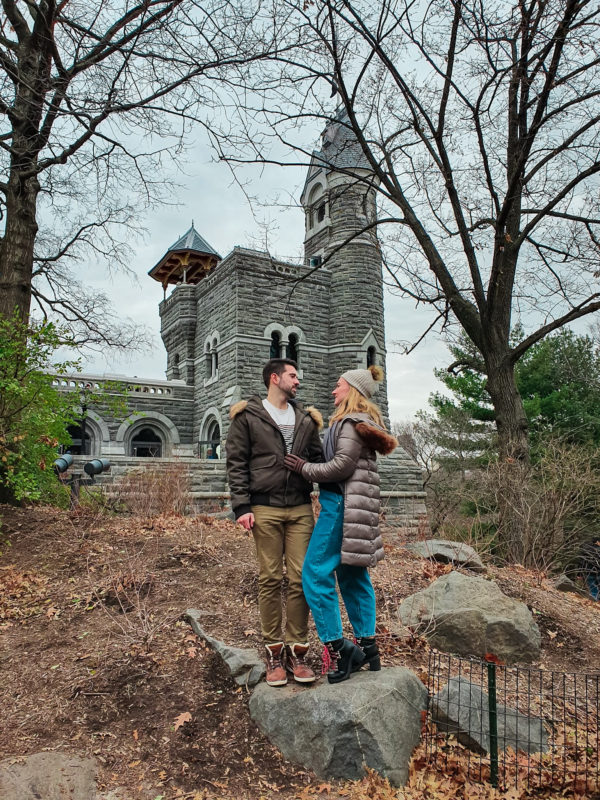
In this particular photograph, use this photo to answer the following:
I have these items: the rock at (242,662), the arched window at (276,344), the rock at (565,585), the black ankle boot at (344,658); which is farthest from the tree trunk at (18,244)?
the arched window at (276,344)

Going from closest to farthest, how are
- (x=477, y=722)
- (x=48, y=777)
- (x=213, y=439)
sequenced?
(x=48, y=777) → (x=477, y=722) → (x=213, y=439)

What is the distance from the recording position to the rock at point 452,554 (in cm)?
643

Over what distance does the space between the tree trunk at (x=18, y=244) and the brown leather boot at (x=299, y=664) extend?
5.67 meters

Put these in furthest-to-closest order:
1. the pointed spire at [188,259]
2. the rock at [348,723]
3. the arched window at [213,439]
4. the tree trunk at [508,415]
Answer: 1. the pointed spire at [188,259]
2. the arched window at [213,439]
3. the tree trunk at [508,415]
4. the rock at [348,723]

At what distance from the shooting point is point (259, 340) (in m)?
19.2

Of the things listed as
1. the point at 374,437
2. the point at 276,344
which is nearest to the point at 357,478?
the point at 374,437

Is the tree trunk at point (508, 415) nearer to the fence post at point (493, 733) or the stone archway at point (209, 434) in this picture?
the fence post at point (493, 733)

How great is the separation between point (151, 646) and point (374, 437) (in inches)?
87.3

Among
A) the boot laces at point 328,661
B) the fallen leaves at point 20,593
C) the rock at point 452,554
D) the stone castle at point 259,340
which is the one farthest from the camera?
the stone castle at point 259,340

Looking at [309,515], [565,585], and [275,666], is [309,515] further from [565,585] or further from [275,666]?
[565,585]

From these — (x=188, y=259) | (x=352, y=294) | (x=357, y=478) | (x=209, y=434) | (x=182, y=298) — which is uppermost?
(x=188, y=259)

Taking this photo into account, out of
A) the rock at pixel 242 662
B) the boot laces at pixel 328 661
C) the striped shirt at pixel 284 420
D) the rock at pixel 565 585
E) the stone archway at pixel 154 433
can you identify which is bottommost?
the rock at pixel 565 585

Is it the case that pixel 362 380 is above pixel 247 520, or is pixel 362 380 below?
above

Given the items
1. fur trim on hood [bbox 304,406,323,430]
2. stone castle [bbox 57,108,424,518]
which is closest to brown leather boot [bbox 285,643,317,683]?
fur trim on hood [bbox 304,406,323,430]
